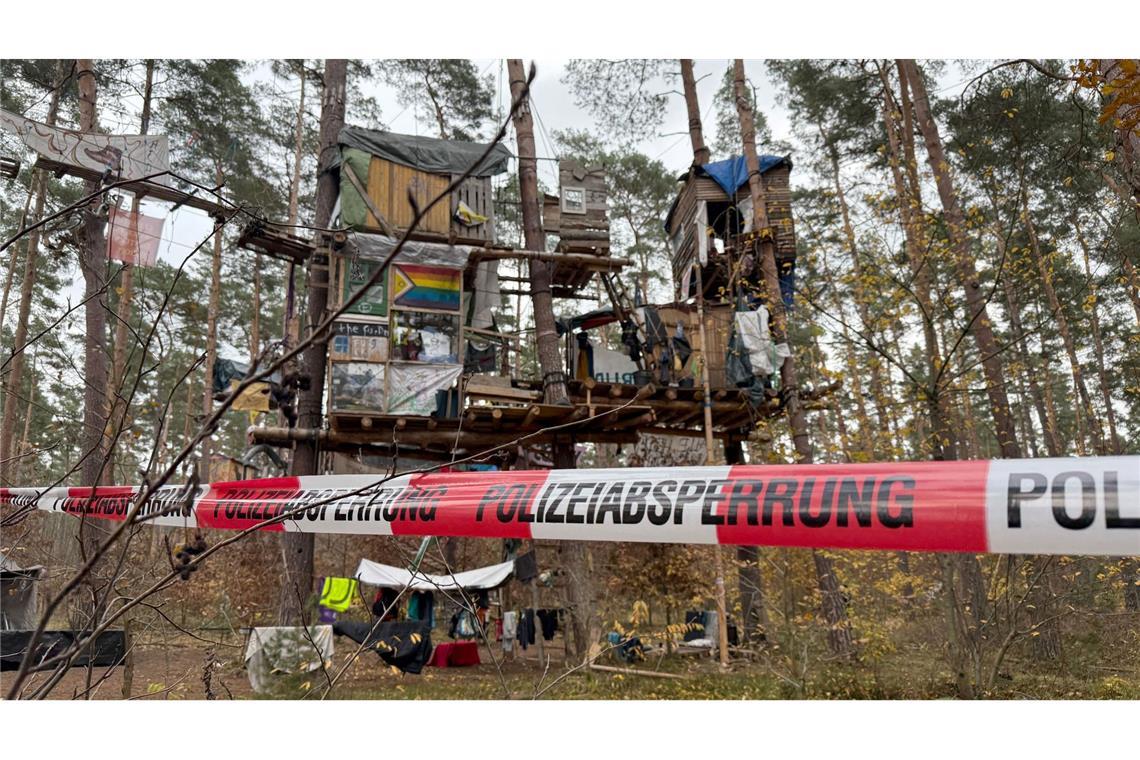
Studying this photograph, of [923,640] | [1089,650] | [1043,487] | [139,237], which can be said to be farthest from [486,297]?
[1043,487]

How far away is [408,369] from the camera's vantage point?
1243 cm

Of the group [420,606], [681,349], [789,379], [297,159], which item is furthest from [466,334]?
[297,159]

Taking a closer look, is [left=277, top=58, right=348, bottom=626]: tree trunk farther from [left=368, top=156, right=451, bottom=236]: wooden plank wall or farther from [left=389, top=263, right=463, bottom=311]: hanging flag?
[left=389, top=263, right=463, bottom=311]: hanging flag

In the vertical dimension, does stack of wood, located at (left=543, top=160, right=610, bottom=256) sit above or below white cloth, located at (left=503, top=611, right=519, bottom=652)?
above

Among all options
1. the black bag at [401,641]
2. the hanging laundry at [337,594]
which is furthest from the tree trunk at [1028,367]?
the hanging laundry at [337,594]

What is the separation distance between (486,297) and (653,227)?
497 inches

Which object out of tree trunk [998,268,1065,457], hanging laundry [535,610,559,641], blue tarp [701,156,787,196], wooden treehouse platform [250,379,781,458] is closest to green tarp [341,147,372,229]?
wooden treehouse platform [250,379,781,458]

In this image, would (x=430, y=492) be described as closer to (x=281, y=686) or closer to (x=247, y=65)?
(x=281, y=686)

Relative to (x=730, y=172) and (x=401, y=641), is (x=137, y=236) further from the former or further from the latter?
(x=730, y=172)

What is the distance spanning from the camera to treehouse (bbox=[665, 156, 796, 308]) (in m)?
15.4

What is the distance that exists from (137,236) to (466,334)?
5855mm

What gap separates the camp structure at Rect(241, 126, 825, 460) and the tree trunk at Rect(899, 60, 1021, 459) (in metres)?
3.42

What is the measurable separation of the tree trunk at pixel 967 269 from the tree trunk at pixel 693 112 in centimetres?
399

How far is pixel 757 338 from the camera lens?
43.3 ft
